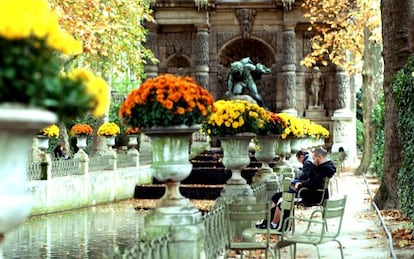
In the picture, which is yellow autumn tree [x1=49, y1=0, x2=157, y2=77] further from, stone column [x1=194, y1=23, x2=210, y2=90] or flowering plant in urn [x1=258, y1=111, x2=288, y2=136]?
stone column [x1=194, y1=23, x2=210, y2=90]

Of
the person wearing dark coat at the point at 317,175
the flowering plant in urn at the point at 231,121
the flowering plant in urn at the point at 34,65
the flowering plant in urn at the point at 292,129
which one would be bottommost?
the person wearing dark coat at the point at 317,175

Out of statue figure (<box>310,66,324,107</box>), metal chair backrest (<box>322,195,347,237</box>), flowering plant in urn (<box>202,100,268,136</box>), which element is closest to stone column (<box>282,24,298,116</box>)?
statue figure (<box>310,66,324,107</box>)

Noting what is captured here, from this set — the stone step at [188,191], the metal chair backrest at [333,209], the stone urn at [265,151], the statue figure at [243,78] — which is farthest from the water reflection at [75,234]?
the statue figure at [243,78]

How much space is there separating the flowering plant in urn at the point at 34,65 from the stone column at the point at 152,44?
29.4 m

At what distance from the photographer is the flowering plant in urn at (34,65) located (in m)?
3.30

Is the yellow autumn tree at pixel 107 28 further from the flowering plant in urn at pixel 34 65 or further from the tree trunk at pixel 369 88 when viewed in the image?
the flowering plant in urn at pixel 34 65

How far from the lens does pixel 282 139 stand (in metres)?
18.3

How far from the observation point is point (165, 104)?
7.64 metres

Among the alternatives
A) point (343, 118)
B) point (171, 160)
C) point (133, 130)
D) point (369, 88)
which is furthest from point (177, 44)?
point (171, 160)

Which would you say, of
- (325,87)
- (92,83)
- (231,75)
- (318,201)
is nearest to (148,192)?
(231,75)

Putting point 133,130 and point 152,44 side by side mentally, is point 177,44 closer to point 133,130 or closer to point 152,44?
point 152,44

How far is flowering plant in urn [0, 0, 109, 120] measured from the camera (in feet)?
10.8

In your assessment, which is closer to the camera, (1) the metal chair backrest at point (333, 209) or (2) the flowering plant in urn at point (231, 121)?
(1) the metal chair backrest at point (333, 209)

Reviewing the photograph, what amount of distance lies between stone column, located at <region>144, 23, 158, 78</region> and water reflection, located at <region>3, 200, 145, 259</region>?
47.7 feet
